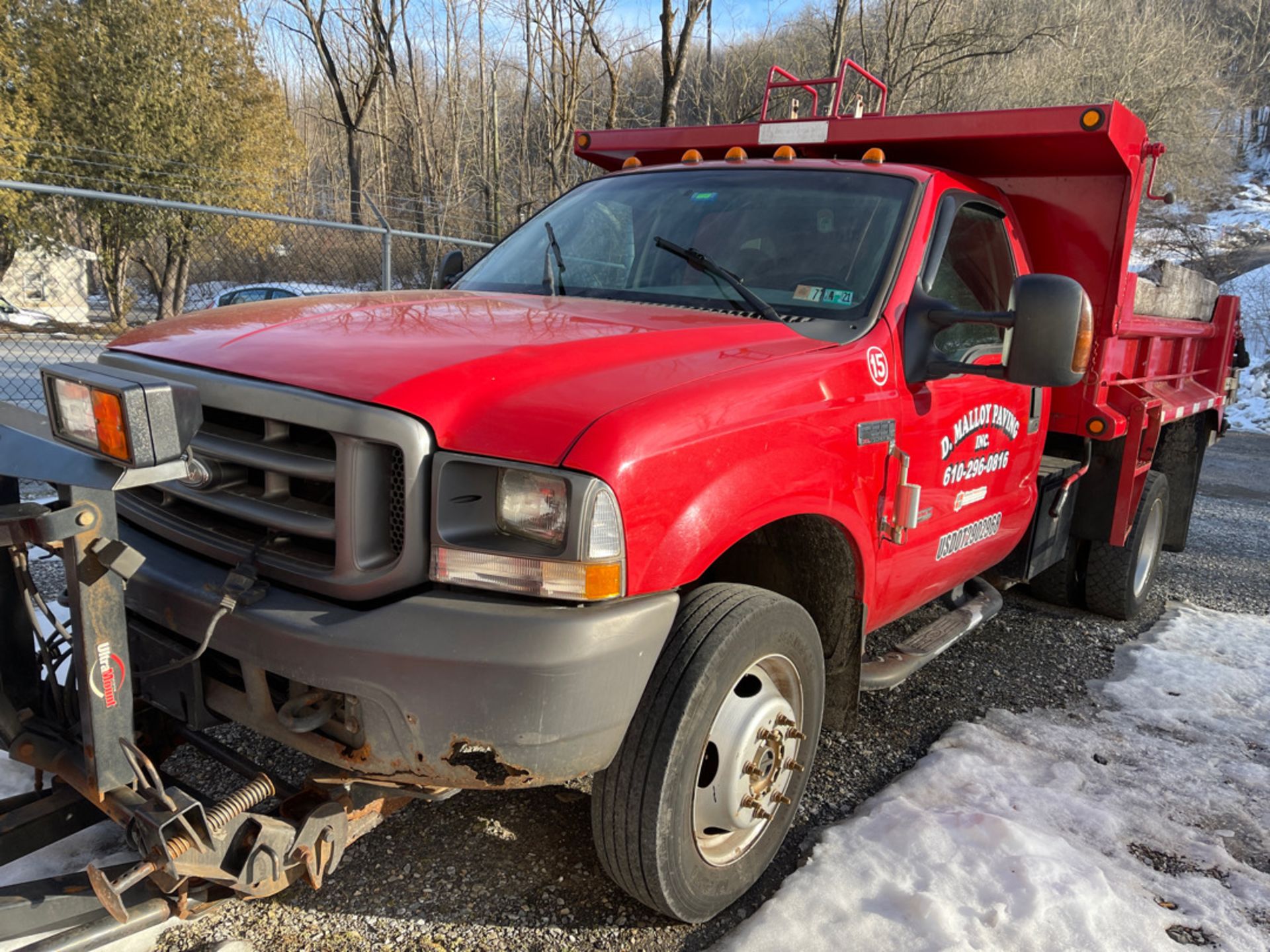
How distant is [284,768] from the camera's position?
323 cm

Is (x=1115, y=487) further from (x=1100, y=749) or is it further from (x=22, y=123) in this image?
(x=22, y=123)

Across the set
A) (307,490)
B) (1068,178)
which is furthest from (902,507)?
(1068,178)

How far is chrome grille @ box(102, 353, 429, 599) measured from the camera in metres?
1.99

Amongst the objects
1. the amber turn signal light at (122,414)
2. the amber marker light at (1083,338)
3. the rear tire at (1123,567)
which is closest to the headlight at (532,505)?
the amber turn signal light at (122,414)

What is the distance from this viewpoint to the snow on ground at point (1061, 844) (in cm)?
249

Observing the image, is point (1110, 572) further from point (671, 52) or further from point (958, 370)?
point (671, 52)

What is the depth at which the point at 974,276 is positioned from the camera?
358 cm

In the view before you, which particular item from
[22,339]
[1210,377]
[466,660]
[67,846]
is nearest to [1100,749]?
[466,660]

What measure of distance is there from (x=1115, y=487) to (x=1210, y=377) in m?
2.49

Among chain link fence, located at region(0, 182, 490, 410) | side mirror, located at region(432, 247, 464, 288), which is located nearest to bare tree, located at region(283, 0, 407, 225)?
chain link fence, located at region(0, 182, 490, 410)

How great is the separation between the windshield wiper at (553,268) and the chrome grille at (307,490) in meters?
1.41

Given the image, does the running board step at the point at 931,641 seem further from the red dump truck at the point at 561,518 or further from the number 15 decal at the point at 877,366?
the number 15 decal at the point at 877,366

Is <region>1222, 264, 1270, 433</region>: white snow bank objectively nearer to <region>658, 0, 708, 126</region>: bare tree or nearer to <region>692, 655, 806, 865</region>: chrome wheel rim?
<region>658, 0, 708, 126</region>: bare tree

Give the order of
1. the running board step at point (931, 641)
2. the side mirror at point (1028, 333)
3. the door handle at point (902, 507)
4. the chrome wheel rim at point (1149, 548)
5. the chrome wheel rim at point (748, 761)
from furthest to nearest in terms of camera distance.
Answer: the chrome wheel rim at point (1149, 548) < the running board step at point (931, 641) < the door handle at point (902, 507) < the side mirror at point (1028, 333) < the chrome wheel rim at point (748, 761)
